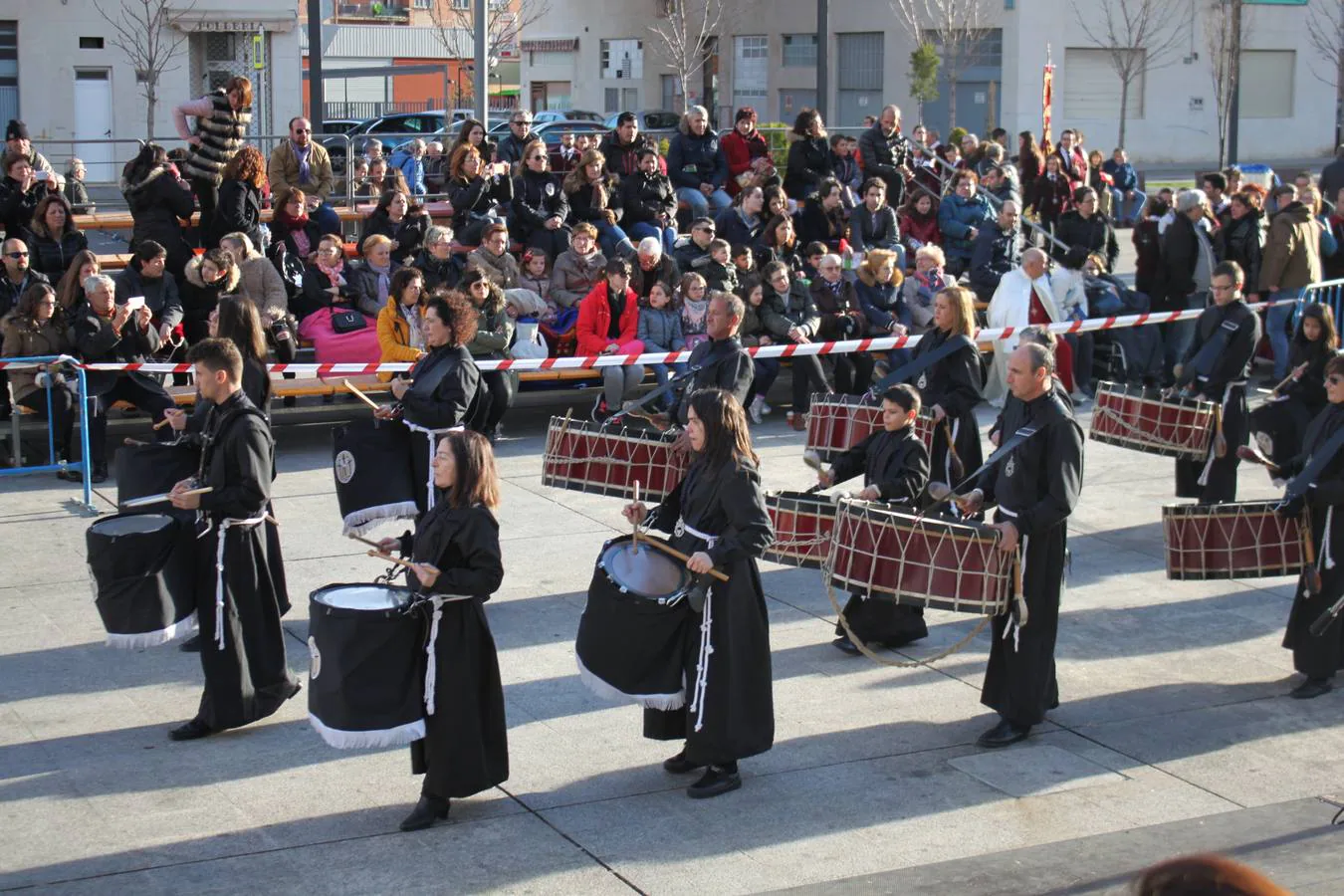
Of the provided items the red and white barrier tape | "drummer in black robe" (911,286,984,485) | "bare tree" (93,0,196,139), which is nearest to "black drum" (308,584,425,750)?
"drummer in black robe" (911,286,984,485)

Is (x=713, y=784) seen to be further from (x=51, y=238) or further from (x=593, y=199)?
(x=593, y=199)

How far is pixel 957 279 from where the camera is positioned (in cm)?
1828

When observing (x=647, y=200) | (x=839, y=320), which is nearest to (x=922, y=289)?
(x=839, y=320)

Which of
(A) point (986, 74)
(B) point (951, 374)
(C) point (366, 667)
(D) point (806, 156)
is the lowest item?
(C) point (366, 667)

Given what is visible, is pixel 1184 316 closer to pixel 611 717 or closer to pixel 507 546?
pixel 507 546

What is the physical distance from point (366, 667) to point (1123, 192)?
25584 millimetres

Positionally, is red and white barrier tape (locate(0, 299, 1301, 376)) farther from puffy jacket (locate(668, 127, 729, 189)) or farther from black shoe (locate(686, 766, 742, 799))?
black shoe (locate(686, 766, 742, 799))

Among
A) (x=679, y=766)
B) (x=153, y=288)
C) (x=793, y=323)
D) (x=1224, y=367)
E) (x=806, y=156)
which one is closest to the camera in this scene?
(x=679, y=766)

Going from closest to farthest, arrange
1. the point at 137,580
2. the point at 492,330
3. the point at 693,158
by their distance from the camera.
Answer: the point at 137,580 < the point at 492,330 < the point at 693,158

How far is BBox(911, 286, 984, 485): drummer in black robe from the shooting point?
10500mm

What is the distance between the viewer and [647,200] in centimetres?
1781

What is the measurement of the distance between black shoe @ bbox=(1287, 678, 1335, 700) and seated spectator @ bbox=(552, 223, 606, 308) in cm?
846

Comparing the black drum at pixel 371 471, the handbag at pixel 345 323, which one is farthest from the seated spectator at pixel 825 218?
the black drum at pixel 371 471

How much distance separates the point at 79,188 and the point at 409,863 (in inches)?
497
